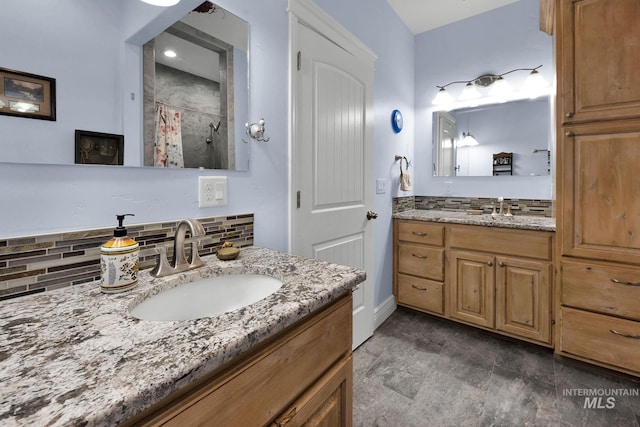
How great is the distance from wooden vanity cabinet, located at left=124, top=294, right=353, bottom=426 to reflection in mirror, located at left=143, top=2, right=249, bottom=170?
72cm

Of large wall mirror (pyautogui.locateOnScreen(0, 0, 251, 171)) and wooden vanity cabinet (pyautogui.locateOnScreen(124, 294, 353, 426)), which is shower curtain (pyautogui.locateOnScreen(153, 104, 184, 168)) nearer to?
large wall mirror (pyautogui.locateOnScreen(0, 0, 251, 171))

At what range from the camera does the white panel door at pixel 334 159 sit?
156cm

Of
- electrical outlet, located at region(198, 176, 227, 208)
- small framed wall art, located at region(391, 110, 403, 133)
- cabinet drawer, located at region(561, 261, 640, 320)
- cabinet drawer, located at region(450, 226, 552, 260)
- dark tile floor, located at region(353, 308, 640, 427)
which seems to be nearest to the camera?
electrical outlet, located at region(198, 176, 227, 208)

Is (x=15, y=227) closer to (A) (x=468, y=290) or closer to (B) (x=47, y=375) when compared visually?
(B) (x=47, y=375)

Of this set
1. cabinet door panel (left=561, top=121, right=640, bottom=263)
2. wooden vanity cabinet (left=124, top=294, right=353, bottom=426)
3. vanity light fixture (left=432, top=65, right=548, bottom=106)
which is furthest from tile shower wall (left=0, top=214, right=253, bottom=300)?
vanity light fixture (left=432, top=65, right=548, bottom=106)

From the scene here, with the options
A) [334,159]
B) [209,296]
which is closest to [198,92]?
[209,296]

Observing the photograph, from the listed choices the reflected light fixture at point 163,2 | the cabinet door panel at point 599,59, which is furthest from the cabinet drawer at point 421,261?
the reflected light fixture at point 163,2

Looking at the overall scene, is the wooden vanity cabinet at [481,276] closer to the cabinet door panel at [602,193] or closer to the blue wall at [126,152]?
the cabinet door panel at [602,193]

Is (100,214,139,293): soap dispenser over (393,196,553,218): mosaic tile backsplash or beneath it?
beneath

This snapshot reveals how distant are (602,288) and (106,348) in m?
2.20

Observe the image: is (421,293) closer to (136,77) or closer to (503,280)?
(503,280)

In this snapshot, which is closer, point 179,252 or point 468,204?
point 179,252

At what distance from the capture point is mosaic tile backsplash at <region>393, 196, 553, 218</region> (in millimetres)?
2348

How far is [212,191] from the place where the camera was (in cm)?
114
